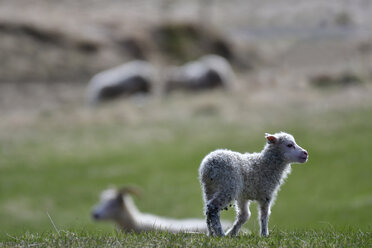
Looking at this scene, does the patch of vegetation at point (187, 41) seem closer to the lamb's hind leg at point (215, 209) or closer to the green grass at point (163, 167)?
the green grass at point (163, 167)

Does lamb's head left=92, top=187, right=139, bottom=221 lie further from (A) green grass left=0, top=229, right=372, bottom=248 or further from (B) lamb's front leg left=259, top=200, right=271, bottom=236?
(B) lamb's front leg left=259, top=200, right=271, bottom=236

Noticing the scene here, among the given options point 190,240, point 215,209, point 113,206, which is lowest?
point 190,240

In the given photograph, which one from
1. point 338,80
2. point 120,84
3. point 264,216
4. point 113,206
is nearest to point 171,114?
point 120,84

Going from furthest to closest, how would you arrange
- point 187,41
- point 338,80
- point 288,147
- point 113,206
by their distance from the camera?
point 187,41 < point 338,80 < point 113,206 < point 288,147

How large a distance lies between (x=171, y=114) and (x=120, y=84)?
10045 mm

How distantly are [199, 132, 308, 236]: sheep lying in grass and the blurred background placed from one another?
4.50 ft

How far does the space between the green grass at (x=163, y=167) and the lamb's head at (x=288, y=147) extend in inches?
498

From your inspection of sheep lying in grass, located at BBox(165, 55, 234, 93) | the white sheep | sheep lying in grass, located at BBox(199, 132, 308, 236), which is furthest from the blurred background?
sheep lying in grass, located at BBox(199, 132, 308, 236)

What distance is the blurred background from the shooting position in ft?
94.0

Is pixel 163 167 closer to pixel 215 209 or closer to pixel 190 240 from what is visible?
pixel 190 240

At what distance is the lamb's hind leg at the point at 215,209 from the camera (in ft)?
22.4

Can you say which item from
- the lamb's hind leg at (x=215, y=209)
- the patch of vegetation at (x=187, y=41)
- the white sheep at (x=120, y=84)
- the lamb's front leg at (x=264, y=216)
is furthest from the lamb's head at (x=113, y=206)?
the patch of vegetation at (x=187, y=41)

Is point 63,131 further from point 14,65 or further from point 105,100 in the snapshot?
point 14,65

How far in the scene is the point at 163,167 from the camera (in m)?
34.5
